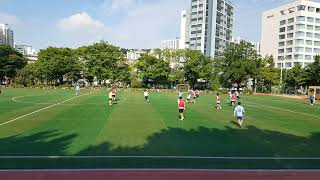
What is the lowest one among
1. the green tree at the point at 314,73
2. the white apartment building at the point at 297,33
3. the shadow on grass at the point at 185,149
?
the shadow on grass at the point at 185,149

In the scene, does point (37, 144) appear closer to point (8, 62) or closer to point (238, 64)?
point (238, 64)

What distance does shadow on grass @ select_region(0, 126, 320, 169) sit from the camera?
14305 mm

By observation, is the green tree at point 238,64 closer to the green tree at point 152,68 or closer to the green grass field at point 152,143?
the green tree at point 152,68

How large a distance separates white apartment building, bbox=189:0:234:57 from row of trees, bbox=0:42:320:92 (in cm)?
6621

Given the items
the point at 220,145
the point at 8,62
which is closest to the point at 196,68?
the point at 8,62

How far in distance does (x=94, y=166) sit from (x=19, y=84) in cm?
9409

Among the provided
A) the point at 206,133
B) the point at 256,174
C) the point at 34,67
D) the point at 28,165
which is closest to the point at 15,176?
the point at 28,165

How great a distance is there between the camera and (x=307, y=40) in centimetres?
14850

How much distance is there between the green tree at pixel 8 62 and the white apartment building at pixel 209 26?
87091 mm

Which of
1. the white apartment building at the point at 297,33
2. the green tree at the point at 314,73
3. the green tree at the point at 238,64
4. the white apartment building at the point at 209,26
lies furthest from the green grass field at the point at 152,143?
the white apartment building at the point at 209,26

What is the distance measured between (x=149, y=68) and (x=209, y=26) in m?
79.3

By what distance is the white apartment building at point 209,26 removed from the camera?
568ft

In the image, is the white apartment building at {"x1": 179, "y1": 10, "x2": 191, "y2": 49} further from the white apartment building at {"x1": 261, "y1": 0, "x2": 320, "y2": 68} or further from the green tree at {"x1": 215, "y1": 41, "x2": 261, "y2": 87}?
the green tree at {"x1": 215, "y1": 41, "x2": 261, "y2": 87}

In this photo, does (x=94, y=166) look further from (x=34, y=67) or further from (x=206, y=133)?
(x=34, y=67)
